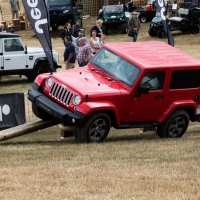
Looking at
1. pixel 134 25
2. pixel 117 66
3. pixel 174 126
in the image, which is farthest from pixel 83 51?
pixel 134 25

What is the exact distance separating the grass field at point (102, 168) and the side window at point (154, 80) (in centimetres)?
103

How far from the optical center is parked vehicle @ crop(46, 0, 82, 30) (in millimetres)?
36375

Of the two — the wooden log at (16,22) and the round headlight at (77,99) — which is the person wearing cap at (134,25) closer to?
the wooden log at (16,22)

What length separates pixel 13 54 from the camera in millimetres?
22297

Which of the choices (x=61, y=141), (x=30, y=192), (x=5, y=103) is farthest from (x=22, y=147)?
(x=30, y=192)

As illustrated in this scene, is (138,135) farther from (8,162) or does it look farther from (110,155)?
(8,162)

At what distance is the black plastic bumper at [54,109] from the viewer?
12.0 metres

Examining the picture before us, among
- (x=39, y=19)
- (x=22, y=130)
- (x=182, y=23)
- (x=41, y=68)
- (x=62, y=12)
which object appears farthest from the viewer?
(x=62, y=12)

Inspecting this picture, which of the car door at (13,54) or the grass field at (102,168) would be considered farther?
the car door at (13,54)

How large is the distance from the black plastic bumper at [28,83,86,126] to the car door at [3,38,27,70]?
9.05 metres

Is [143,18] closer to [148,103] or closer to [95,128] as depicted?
[148,103]

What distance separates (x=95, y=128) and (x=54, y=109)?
82 cm

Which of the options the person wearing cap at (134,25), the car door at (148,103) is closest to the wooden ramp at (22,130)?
the car door at (148,103)

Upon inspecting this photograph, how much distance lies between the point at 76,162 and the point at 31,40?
25.9 meters
